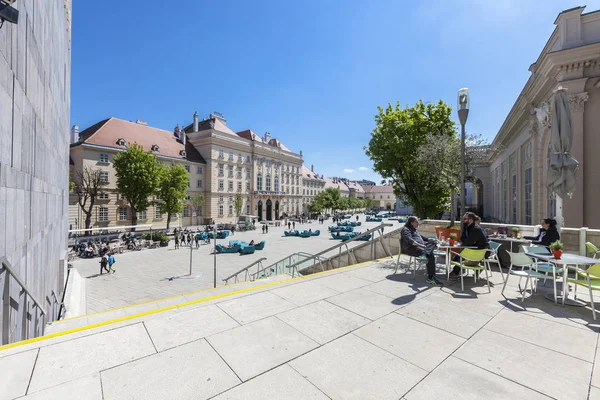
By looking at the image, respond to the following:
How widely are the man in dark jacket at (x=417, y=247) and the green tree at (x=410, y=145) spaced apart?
7.98 meters

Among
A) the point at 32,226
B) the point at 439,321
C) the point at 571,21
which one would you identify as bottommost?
the point at 439,321

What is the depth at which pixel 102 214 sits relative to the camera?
37406 millimetres

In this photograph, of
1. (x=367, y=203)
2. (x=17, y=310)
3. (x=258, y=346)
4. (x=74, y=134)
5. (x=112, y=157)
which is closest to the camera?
(x=258, y=346)

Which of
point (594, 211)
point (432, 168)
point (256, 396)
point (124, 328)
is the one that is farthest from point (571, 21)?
point (124, 328)

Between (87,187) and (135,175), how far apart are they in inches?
241

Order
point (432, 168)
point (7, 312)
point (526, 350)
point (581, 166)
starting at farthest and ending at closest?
1. point (581, 166)
2. point (432, 168)
3. point (7, 312)
4. point (526, 350)

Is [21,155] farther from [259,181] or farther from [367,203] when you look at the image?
[367,203]

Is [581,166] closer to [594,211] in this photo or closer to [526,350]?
[594,211]

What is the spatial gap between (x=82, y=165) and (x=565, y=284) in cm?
4609

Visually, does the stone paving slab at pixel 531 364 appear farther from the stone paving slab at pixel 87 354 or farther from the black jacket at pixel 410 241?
the stone paving slab at pixel 87 354

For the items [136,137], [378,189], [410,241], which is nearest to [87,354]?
[410,241]

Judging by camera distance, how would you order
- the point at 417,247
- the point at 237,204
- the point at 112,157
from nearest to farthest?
1. the point at 417,247
2. the point at 112,157
3. the point at 237,204

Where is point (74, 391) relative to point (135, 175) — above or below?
below

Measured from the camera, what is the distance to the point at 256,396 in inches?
96.8
